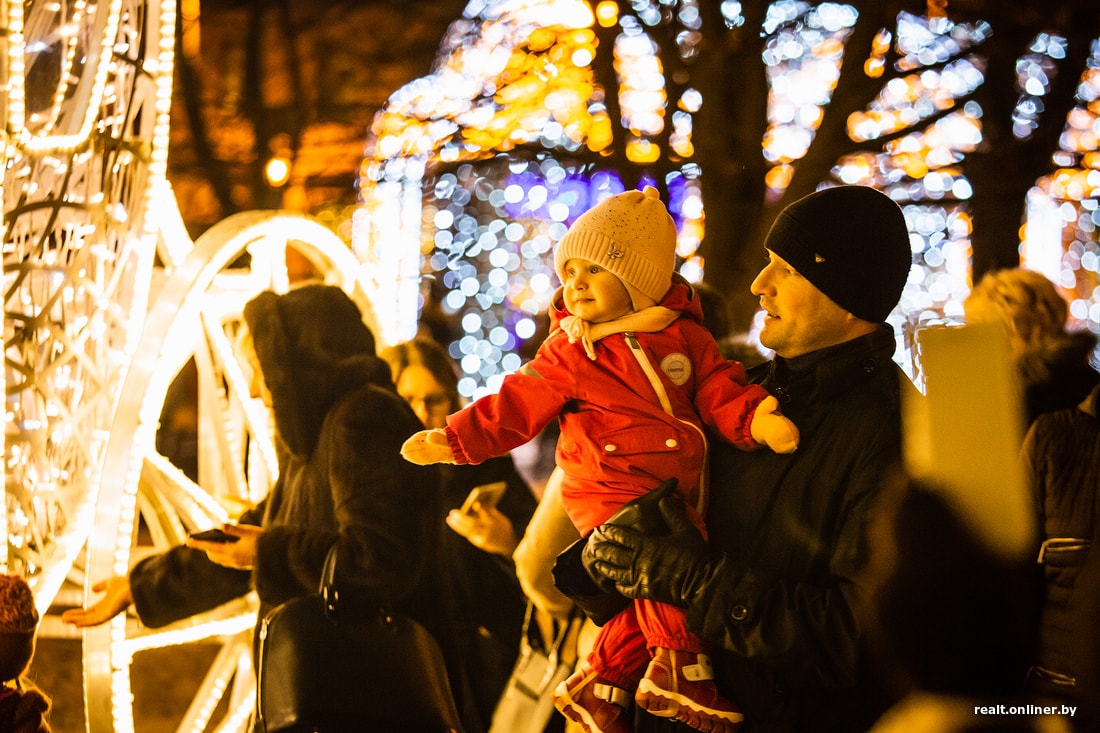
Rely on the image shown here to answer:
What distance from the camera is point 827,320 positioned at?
6.45 feet

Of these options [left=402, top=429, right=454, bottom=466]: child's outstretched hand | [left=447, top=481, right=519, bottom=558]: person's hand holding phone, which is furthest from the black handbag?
[left=402, top=429, right=454, bottom=466]: child's outstretched hand

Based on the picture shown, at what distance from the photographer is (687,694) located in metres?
1.94

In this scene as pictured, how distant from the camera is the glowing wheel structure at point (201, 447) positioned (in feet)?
9.85

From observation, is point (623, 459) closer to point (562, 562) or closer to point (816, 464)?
point (562, 562)

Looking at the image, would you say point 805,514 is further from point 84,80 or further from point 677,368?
point 84,80

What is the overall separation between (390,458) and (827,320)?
1.37 meters

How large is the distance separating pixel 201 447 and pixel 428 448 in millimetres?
1803

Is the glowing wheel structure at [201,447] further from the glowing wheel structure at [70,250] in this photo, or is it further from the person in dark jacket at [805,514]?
the person in dark jacket at [805,514]

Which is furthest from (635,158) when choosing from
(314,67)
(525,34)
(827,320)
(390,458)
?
(827,320)

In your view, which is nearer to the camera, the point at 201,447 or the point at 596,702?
the point at 596,702

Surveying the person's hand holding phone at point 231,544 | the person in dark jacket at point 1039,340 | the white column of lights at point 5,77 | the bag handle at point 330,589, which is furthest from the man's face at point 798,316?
the white column of lights at point 5,77

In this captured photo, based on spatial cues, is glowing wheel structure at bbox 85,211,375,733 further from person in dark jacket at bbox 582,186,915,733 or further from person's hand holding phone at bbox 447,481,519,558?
person in dark jacket at bbox 582,186,915,733

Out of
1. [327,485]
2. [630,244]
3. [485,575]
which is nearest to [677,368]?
[630,244]

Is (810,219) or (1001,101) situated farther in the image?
(1001,101)
